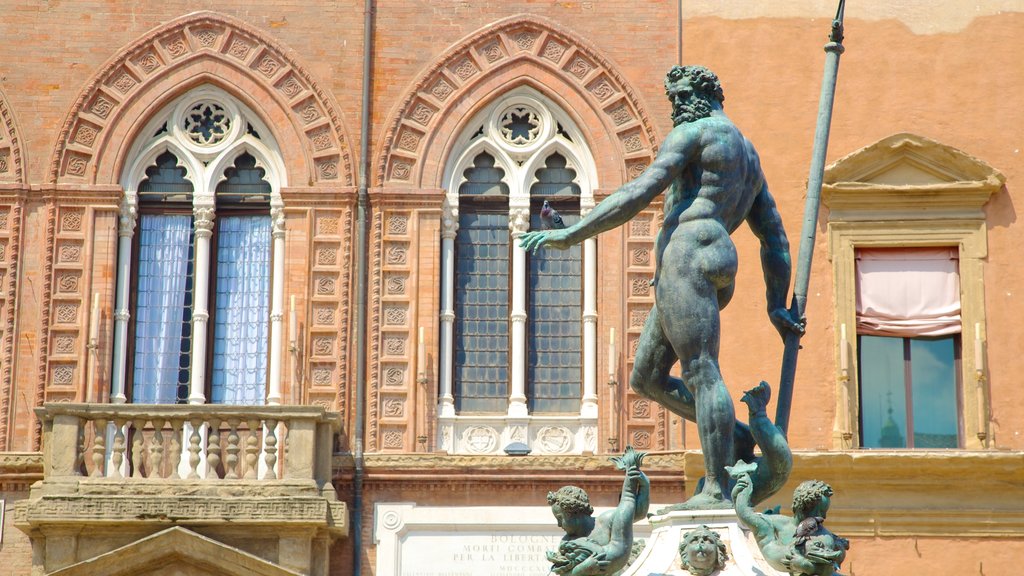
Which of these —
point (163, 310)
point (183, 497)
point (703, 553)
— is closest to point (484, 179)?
point (163, 310)

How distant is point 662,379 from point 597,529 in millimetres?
1154

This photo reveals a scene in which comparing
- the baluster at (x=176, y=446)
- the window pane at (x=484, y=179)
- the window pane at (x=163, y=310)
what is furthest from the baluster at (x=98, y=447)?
the window pane at (x=484, y=179)

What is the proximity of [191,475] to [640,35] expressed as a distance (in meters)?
6.37

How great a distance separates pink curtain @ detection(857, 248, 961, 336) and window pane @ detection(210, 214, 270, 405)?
19.5ft

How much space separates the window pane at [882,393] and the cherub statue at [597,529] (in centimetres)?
1143

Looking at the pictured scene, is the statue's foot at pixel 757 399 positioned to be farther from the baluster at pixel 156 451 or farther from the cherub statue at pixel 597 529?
the baluster at pixel 156 451

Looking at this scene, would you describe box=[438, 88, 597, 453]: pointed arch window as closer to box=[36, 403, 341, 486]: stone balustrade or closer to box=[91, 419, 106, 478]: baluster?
box=[36, 403, 341, 486]: stone balustrade

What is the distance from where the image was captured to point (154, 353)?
23.0 meters

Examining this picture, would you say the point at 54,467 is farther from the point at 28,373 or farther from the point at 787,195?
the point at 787,195

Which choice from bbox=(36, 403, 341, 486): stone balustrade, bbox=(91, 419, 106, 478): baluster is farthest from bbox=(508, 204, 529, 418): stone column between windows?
bbox=(91, 419, 106, 478): baluster

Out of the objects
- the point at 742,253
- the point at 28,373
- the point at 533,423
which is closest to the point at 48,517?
the point at 28,373

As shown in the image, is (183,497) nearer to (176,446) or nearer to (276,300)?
(176,446)

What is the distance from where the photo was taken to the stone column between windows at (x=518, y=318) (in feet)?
74.4

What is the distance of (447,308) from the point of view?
75.0ft
